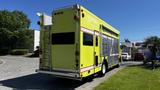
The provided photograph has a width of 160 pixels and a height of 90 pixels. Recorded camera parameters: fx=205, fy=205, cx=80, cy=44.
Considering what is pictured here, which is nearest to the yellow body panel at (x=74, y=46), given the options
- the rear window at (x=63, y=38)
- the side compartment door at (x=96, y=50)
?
the rear window at (x=63, y=38)

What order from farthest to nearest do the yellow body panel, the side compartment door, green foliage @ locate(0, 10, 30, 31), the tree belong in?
1. green foliage @ locate(0, 10, 30, 31)
2. the tree
3. the side compartment door
4. the yellow body panel

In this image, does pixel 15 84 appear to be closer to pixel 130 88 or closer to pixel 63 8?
pixel 63 8

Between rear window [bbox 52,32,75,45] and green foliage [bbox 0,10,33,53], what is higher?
green foliage [bbox 0,10,33,53]

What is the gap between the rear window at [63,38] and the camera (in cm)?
922

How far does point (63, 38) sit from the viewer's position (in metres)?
9.48

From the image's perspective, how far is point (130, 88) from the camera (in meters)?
9.17

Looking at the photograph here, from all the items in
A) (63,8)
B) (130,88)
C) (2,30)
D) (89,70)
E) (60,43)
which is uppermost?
(2,30)

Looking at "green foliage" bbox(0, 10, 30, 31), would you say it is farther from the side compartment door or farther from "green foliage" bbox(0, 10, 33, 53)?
the side compartment door

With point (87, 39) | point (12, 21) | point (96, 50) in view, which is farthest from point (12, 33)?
point (87, 39)

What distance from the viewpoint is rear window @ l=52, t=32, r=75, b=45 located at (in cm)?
922

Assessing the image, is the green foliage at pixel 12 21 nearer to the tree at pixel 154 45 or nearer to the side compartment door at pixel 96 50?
the tree at pixel 154 45

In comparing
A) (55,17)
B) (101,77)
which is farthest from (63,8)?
(101,77)

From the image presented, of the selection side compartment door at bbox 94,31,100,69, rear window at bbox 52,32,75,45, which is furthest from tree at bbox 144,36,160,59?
rear window at bbox 52,32,75,45

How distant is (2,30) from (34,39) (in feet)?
25.6
